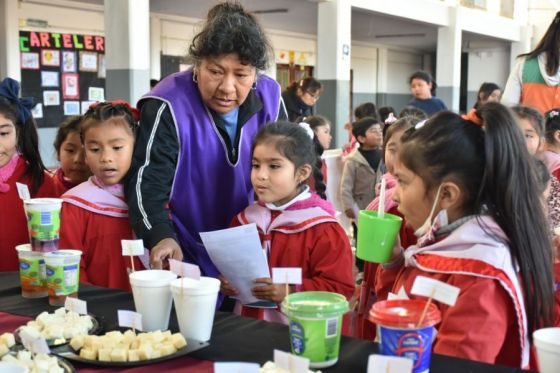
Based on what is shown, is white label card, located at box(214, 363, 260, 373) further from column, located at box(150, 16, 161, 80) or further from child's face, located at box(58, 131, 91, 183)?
column, located at box(150, 16, 161, 80)

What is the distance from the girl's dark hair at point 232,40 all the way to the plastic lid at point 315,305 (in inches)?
40.8

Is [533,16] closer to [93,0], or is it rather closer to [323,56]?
[323,56]

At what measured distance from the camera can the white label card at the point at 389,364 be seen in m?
1.16

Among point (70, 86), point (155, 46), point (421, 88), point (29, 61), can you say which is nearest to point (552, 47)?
point (421, 88)

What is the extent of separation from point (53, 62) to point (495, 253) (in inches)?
336

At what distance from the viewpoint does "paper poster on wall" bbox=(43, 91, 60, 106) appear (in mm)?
9055

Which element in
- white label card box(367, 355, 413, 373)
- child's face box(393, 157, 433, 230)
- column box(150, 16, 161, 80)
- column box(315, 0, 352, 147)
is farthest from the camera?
column box(150, 16, 161, 80)

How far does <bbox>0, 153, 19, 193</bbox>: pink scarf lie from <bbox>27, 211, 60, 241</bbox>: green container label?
836 mm

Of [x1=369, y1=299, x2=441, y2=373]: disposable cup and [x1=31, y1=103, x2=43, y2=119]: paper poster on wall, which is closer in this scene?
[x1=369, y1=299, x2=441, y2=373]: disposable cup

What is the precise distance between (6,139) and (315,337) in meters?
1.88

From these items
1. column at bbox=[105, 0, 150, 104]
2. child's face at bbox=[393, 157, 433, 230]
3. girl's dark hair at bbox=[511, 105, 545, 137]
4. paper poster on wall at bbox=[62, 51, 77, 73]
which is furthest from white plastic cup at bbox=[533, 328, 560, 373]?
paper poster on wall at bbox=[62, 51, 77, 73]

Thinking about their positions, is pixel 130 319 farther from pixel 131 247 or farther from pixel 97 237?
pixel 97 237

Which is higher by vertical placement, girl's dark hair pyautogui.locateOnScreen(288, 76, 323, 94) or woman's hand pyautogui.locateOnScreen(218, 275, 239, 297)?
girl's dark hair pyautogui.locateOnScreen(288, 76, 323, 94)

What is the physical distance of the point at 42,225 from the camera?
190 centimetres
